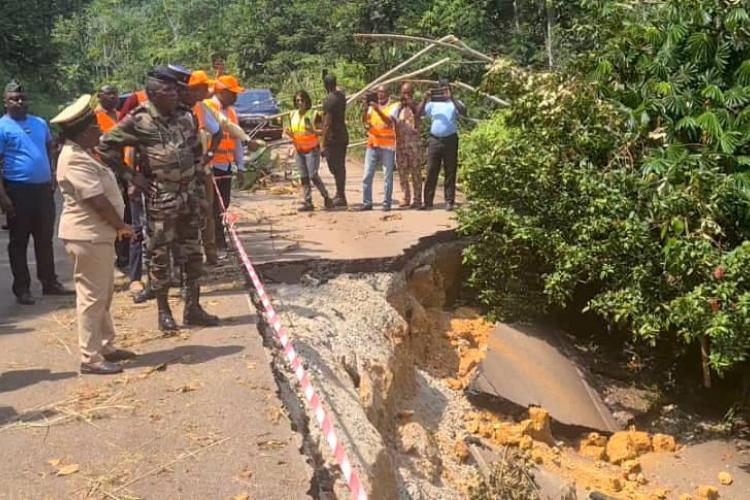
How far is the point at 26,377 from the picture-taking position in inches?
210

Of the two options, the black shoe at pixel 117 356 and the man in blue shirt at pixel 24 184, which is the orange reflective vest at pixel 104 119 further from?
the black shoe at pixel 117 356

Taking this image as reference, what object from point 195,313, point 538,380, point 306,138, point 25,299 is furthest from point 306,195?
point 195,313

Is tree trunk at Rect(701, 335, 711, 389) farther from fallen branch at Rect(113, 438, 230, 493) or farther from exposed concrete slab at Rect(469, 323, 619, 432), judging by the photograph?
fallen branch at Rect(113, 438, 230, 493)

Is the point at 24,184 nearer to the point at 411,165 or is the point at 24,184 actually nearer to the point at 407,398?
the point at 407,398

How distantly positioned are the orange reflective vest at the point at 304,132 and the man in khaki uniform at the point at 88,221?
20.0 feet

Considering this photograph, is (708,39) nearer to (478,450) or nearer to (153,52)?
(478,450)

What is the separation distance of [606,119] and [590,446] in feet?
10.2

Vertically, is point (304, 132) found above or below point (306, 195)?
above

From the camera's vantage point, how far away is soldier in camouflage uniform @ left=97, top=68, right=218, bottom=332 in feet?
18.2

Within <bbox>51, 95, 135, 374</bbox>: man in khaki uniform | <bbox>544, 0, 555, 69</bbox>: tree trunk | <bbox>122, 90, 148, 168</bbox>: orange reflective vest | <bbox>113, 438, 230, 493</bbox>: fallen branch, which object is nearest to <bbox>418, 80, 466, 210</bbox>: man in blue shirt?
<bbox>122, 90, 148, 168</bbox>: orange reflective vest

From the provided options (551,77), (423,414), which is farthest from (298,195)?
(423,414)

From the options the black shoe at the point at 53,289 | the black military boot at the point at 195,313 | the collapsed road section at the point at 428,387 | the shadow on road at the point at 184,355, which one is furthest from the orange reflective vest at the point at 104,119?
the shadow on road at the point at 184,355

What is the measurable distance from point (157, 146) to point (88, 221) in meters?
0.76

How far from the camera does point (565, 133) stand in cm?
838
